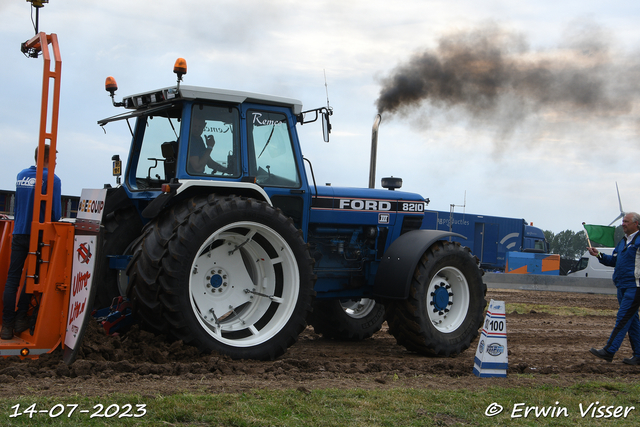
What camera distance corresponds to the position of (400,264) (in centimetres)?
677

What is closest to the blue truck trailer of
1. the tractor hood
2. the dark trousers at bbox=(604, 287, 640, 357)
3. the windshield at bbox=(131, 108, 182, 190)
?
the tractor hood

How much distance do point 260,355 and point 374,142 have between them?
19.6ft

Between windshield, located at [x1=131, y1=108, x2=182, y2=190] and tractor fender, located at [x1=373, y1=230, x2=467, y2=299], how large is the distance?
2483 mm

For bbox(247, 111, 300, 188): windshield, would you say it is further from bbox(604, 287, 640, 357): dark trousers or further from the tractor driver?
bbox(604, 287, 640, 357): dark trousers

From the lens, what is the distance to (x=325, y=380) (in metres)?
5.03

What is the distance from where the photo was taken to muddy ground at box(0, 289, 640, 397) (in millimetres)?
4422

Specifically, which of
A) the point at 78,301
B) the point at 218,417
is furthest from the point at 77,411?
the point at 78,301

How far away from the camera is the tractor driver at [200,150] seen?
19.2ft

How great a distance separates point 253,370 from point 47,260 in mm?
1920

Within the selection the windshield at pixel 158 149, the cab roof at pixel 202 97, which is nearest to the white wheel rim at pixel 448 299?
the cab roof at pixel 202 97

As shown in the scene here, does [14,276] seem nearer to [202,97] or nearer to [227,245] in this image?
[227,245]

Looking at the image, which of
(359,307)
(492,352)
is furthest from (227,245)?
(359,307)

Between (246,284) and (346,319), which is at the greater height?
(246,284)

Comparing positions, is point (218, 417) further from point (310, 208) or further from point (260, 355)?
point (310, 208)
